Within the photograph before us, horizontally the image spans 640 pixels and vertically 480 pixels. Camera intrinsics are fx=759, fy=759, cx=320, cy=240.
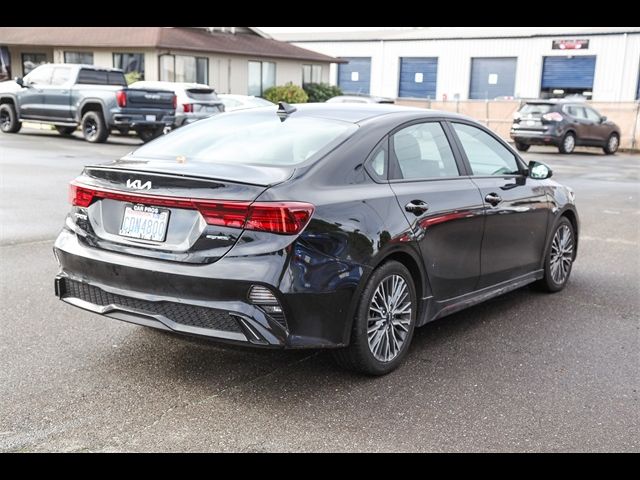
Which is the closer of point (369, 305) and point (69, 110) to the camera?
point (369, 305)

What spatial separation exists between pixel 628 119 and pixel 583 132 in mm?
4615

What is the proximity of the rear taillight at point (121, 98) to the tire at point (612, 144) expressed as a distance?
16128mm

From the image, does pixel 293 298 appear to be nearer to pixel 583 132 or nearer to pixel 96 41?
pixel 583 132

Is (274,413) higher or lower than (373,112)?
lower

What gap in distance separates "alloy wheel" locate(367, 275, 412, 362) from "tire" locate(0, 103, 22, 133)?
68.1ft

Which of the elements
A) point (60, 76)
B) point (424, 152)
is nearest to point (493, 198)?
point (424, 152)

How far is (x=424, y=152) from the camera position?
5109 millimetres

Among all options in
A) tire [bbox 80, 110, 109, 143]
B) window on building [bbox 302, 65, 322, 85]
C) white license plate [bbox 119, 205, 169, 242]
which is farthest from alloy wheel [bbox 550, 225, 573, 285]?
window on building [bbox 302, 65, 322, 85]

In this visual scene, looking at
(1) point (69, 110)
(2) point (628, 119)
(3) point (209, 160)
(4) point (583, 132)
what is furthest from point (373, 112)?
(2) point (628, 119)

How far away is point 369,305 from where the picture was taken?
434cm

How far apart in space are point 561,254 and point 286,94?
28000 millimetres

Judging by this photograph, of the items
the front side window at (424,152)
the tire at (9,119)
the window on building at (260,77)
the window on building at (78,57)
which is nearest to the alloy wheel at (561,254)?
the front side window at (424,152)

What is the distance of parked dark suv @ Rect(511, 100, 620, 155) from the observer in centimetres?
2450
